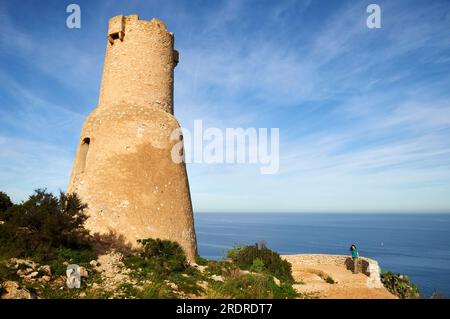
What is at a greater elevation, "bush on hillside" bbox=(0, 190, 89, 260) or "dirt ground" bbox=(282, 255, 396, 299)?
"bush on hillside" bbox=(0, 190, 89, 260)

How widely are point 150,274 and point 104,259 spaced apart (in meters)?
1.67

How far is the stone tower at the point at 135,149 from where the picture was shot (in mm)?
11305

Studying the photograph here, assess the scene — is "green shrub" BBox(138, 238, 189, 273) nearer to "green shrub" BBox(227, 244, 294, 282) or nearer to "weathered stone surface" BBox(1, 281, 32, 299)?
"green shrub" BBox(227, 244, 294, 282)

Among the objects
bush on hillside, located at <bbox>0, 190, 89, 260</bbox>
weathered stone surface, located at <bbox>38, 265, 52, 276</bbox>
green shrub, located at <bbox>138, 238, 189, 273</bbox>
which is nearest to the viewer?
weathered stone surface, located at <bbox>38, 265, 52, 276</bbox>

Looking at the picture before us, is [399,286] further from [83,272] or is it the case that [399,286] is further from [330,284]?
[83,272]

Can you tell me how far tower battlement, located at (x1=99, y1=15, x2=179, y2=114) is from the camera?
13133 millimetres

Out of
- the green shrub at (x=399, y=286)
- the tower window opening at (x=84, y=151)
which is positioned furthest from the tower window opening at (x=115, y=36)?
the green shrub at (x=399, y=286)

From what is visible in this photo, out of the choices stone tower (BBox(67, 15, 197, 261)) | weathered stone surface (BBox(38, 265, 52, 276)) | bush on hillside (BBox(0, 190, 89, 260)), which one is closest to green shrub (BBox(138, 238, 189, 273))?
stone tower (BBox(67, 15, 197, 261))

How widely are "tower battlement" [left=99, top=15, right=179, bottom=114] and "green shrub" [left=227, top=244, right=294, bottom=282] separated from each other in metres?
7.83

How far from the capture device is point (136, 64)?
13273 mm

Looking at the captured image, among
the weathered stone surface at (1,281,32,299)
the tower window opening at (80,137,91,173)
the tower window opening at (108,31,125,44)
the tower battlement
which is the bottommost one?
the weathered stone surface at (1,281,32,299)

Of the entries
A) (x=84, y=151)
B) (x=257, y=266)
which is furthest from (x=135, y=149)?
(x=257, y=266)
